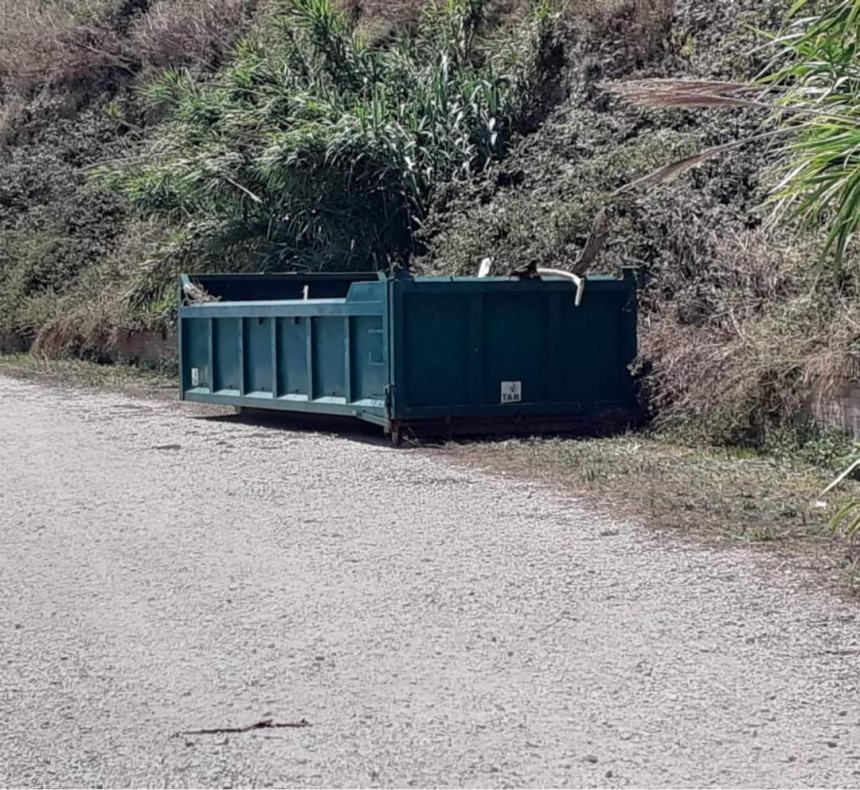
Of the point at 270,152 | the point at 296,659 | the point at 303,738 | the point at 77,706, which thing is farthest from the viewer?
the point at 270,152

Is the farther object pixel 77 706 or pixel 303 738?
pixel 77 706

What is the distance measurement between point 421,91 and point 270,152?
92.6 inches

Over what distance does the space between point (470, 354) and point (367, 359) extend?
0.97 metres

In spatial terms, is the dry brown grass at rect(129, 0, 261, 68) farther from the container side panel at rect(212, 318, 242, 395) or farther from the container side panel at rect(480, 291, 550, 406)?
the container side panel at rect(480, 291, 550, 406)

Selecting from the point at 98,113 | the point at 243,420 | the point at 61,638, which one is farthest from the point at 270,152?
the point at 98,113

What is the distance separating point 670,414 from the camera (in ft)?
40.7

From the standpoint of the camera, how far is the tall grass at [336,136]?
18172 millimetres

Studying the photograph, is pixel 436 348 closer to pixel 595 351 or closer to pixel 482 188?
pixel 595 351

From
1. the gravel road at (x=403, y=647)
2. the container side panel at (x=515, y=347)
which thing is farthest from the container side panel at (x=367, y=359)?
the gravel road at (x=403, y=647)

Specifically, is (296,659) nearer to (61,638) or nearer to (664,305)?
(61,638)

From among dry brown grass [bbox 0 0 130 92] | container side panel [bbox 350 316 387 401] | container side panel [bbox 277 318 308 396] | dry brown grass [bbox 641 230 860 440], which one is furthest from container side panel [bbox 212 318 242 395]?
dry brown grass [bbox 0 0 130 92]

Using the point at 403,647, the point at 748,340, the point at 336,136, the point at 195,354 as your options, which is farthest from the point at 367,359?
the point at 403,647

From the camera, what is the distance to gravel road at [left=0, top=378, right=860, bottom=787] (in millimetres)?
4750

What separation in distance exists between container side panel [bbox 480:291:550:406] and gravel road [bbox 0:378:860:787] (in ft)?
8.94
